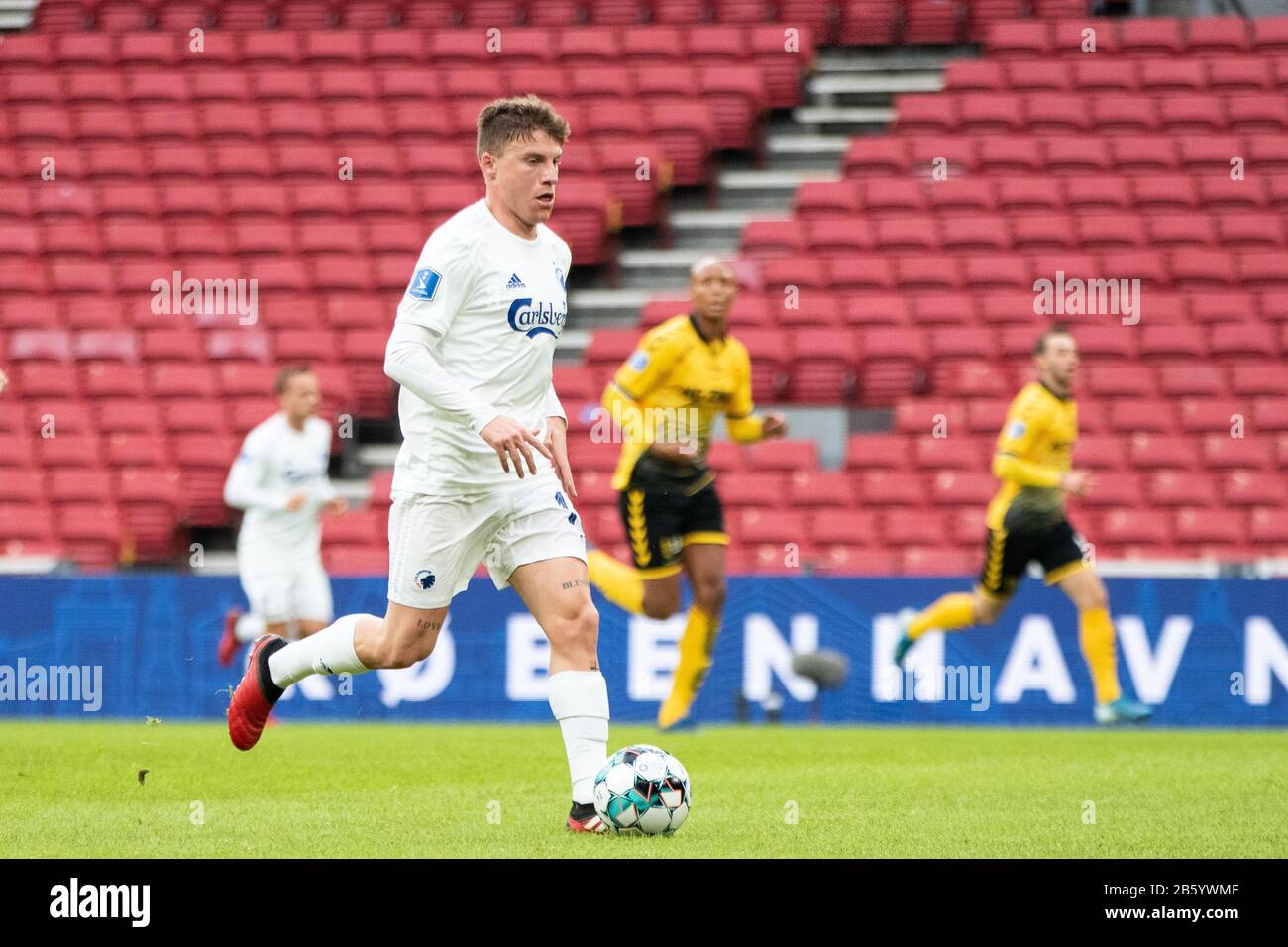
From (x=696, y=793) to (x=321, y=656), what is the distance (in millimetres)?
1785

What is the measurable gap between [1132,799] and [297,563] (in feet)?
20.1

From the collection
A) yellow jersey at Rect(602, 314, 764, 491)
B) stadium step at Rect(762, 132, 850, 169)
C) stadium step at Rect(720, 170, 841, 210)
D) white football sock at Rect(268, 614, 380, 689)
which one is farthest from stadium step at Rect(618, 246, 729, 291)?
white football sock at Rect(268, 614, 380, 689)

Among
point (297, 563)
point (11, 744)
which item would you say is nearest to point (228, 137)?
point (297, 563)

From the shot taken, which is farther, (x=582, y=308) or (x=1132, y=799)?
(x=582, y=308)

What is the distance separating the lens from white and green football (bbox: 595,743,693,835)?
20.0 feet

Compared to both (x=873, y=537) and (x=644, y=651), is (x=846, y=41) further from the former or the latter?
(x=644, y=651)

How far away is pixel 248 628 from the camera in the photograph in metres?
11.9

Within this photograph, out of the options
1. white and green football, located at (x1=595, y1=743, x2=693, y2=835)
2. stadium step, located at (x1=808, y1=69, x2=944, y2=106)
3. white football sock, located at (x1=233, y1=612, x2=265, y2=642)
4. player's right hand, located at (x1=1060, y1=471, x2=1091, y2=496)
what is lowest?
white and green football, located at (x1=595, y1=743, x2=693, y2=835)

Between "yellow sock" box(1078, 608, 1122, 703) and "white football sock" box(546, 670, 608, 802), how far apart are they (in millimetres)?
5233

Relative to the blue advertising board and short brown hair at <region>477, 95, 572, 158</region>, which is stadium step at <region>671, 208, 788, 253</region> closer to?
the blue advertising board

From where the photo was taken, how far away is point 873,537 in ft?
45.2

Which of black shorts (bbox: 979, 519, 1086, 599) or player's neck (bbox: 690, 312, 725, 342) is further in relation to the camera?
black shorts (bbox: 979, 519, 1086, 599)

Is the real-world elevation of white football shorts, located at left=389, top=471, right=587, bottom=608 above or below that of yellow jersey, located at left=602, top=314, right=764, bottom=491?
below

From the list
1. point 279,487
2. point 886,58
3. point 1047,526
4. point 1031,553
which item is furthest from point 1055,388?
point 886,58
